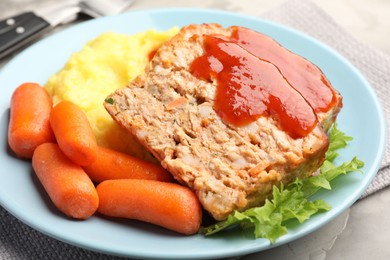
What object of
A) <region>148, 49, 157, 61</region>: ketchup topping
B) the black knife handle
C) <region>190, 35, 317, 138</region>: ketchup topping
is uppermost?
<region>190, 35, 317, 138</region>: ketchup topping

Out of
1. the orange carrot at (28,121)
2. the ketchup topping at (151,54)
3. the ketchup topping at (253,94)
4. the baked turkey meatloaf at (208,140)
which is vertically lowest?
the orange carrot at (28,121)

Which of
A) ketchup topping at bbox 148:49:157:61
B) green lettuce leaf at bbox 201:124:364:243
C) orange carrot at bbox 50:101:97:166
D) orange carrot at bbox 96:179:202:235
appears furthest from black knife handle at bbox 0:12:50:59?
green lettuce leaf at bbox 201:124:364:243

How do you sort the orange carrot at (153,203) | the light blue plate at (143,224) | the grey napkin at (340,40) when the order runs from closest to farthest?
the light blue plate at (143,224)
the orange carrot at (153,203)
the grey napkin at (340,40)

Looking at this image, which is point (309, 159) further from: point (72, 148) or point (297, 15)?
point (297, 15)

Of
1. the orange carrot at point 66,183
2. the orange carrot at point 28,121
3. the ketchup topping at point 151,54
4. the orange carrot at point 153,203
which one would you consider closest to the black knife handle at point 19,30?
the orange carrot at point 28,121

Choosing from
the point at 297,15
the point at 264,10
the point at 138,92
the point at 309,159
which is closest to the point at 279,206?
the point at 309,159

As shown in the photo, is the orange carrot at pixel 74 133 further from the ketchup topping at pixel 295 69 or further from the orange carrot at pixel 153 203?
the ketchup topping at pixel 295 69

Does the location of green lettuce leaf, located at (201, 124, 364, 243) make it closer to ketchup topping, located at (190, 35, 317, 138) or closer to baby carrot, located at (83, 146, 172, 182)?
ketchup topping, located at (190, 35, 317, 138)

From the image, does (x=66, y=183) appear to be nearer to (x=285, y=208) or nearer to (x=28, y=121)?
(x=28, y=121)
